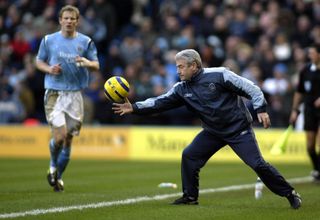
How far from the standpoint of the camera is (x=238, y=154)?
952 centimetres

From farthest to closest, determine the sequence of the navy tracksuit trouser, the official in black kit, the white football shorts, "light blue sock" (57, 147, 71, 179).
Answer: the official in black kit < "light blue sock" (57, 147, 71, 179) < the white football shorts < the navy tracksuit trouser

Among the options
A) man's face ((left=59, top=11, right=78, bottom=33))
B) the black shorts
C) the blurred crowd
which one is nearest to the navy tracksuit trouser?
man's face ((left=59, top=11, right=78, bottom=33))

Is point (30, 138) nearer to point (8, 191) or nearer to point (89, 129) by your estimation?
point (89, 129)

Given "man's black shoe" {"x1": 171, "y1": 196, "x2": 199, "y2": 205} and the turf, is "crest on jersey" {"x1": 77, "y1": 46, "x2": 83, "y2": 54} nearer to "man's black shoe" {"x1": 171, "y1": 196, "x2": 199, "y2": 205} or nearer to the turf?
the turf

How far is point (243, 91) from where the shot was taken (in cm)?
931

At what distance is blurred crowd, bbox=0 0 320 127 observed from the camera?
21.8 meters

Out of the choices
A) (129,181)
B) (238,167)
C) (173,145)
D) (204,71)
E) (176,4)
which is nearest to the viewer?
(204,71)

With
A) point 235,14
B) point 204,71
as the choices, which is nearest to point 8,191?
point 204,71

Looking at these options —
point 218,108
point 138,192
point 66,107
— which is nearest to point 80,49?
point 66,107

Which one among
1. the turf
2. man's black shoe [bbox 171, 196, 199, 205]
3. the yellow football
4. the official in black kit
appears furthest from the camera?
the official in black kit

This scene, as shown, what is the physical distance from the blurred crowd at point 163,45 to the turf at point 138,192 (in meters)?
4.06

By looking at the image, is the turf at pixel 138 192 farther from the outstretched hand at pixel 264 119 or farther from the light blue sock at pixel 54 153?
the outstretched hand at pixel 264 119

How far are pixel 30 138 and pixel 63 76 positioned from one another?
11.0m

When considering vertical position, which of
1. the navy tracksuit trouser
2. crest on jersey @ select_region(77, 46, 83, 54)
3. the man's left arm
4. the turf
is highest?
crest on jersey @ select_region(77, 46, 83, 54)
